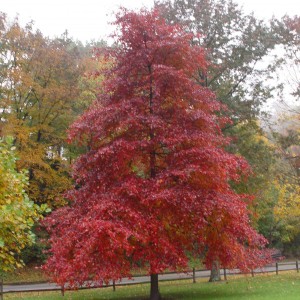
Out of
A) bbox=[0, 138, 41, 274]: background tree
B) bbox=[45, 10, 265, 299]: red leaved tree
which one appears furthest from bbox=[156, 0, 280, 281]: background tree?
bbox=[0, 138, 41, 274]: background tree

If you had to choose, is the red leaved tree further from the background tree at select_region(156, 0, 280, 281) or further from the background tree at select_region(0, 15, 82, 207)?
the background tree at select_region(0, 15, 82, 207)

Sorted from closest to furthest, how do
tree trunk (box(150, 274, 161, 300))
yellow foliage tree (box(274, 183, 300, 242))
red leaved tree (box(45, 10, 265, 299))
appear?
red leaved tree (box(45, 10, 265, 299))
tree trunk (box(150, 274, 161, 300))
yellow foliage tree (box(274, 183, 300, 242))

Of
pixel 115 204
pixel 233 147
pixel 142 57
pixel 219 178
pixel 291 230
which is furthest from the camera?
pixel 291 230

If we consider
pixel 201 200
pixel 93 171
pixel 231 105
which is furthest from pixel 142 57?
pixel 231 105

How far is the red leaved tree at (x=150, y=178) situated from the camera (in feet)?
41.2

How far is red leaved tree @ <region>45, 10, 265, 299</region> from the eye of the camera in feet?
41.2

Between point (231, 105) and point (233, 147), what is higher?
point (231, 105)

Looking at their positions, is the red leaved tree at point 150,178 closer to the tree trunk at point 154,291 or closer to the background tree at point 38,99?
the tree trunk at point 154,291

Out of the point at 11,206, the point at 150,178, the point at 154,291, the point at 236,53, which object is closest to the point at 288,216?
the point at 236,53

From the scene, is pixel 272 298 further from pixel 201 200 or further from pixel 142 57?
pixel 142 57

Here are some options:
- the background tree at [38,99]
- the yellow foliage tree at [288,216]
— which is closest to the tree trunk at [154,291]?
the background tree at [38,99]

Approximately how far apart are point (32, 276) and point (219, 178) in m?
19.1

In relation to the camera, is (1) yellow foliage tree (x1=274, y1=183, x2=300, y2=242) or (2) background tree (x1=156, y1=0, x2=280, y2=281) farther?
(1) yellow foliage tree (x1=274, y1=183, x2=300, y2=242)

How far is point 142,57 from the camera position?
1502 cm
